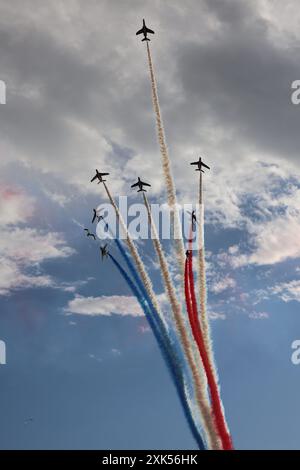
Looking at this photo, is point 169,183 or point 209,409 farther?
point 169,183

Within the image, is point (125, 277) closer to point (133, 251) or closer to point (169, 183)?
point (133, 251)
